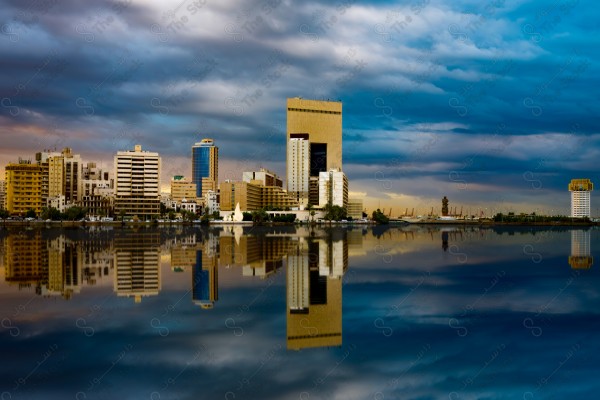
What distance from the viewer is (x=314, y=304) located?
18750 millimetres

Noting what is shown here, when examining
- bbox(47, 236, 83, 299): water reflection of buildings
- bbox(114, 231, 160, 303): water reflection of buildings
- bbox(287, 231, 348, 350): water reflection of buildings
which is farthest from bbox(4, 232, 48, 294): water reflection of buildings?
bbox(287, 231, 348, 350): water reflection of buildings

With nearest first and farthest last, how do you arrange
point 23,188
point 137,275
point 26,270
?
point 137,275
point 26,270
point 23,188

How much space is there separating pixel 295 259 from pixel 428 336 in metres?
21.1

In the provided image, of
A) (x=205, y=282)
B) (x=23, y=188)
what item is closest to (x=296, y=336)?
(x=205, y=282)

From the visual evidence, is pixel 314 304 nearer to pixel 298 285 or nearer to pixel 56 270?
pixel 298 285

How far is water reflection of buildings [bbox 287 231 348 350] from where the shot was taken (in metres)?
14.2

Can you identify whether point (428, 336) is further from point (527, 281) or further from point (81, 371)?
point (527, 281)

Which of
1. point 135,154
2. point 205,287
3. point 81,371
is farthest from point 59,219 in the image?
point 81,371

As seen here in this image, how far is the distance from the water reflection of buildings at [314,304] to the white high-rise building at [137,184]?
458 feet

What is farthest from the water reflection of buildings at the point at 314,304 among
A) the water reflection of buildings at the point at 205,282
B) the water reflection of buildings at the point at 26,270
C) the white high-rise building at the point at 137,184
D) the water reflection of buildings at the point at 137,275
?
the white high-rise building at the point at 137,184

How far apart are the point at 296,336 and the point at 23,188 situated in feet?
602

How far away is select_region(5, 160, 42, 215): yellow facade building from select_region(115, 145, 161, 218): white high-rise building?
31044 mm

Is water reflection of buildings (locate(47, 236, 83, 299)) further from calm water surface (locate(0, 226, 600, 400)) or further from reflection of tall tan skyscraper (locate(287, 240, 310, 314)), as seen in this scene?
reflection of tall tan skyscraper (locate(287, 240, 310, 314))

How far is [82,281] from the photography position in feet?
80.4
